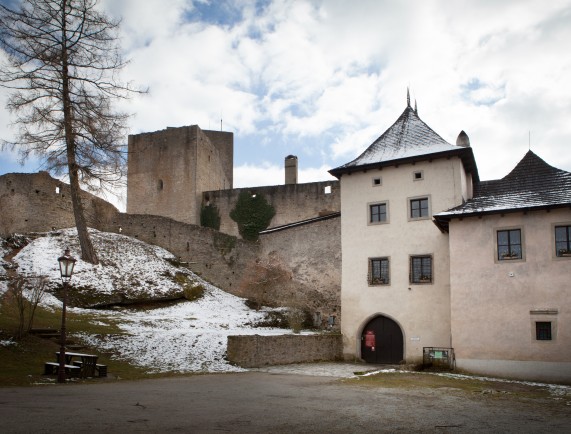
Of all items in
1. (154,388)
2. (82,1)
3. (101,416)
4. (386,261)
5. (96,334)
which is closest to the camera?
(101,416)

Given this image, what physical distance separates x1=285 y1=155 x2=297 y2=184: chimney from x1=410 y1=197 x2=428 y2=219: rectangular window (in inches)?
927

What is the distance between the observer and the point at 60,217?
34.7 metres

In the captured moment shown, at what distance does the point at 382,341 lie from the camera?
2350cm

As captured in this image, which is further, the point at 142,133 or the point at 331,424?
the point at 142,133

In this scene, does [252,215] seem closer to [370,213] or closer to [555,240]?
[370,213]

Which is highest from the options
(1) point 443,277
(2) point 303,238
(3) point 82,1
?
(3) point 82,1

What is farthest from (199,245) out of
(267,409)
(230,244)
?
(267,409)

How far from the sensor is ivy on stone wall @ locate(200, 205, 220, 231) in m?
45.5

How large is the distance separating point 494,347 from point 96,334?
43.8ft

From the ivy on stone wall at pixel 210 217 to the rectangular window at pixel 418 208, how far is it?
23918 mm

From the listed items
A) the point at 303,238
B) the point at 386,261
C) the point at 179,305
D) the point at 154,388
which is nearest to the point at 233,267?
the point at 303,238

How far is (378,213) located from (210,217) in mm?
23566

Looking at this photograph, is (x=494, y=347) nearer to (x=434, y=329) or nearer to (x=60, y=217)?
(x=434, y=329)

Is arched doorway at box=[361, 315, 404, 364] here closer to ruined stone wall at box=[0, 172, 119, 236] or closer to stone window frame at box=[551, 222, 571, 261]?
stone window frame at box=[551, 222, 571, 261]
